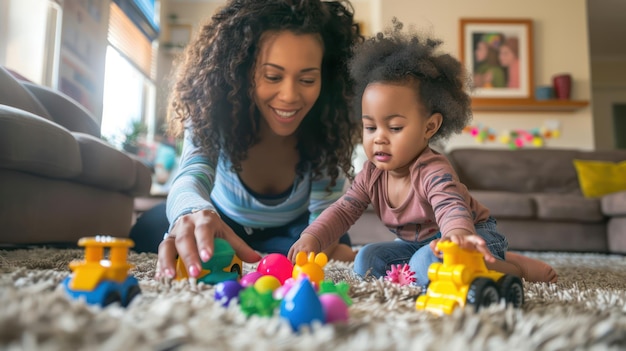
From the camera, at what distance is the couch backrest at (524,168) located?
123 inches

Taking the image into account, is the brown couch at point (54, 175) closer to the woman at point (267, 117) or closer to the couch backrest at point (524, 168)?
the woman at point (267, 117)

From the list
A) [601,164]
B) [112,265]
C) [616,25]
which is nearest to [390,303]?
[112,265]

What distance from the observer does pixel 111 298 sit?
547 mm

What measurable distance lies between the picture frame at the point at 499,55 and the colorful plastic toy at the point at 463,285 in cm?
358

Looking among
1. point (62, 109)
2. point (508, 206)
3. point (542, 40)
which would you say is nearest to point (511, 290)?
point (62, 109)

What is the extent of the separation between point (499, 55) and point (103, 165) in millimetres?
3420

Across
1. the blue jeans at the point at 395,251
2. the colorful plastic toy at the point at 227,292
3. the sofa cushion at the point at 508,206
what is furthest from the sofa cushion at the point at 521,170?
the colorful plastic toy at the point at 227,292

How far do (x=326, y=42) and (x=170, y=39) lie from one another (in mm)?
3941

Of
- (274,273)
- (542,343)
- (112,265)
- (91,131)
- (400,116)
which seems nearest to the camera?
(542,343)

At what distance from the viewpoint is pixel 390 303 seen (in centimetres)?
64

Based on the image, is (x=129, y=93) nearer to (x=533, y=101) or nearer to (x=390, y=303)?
(x=533, y=101)

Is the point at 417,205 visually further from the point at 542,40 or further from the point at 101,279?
the point at 542,40

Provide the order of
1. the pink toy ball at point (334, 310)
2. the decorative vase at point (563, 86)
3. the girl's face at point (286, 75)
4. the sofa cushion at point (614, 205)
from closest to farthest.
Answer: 1. the pink toy ball at point (334, 310)
2. the girl's face at point (286, 75)
3. the sofa cushion at point (614, 205)
4. the decorative vase at point (563, 86)

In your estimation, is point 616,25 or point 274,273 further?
point 616,25
